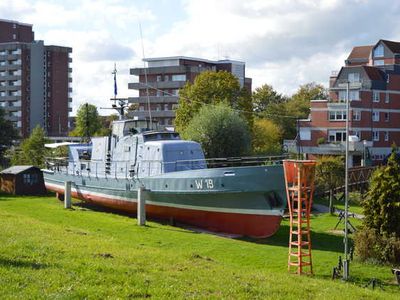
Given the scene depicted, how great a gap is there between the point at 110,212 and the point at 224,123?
1254 cm

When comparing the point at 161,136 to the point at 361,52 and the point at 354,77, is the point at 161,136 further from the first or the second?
the point at 361,52

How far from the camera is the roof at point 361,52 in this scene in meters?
83.0

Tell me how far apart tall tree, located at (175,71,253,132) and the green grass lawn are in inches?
1182

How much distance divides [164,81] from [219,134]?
131 ft

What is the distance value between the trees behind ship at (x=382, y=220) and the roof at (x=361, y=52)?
6674cm

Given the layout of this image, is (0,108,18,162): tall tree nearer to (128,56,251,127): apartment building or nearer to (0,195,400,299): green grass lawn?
(128,56,251,127): apartment building

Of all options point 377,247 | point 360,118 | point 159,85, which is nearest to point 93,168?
point 377,247

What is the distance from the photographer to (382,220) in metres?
18.6

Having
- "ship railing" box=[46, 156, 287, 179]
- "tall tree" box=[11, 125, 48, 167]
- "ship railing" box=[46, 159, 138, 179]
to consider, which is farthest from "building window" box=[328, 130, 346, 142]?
"ship railing" box=[46, 159, 138, 179]

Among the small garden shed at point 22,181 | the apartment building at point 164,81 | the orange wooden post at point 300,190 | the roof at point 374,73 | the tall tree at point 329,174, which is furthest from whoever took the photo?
the apartment building at point 164,81

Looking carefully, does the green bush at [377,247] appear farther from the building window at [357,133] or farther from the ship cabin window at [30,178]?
the building window at [357,133]

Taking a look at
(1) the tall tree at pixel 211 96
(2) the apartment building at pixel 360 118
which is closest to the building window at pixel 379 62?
(2) the apartment building at pixel 360 118

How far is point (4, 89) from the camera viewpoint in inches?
3880

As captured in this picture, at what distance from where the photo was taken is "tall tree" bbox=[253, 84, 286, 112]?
80125 mm
